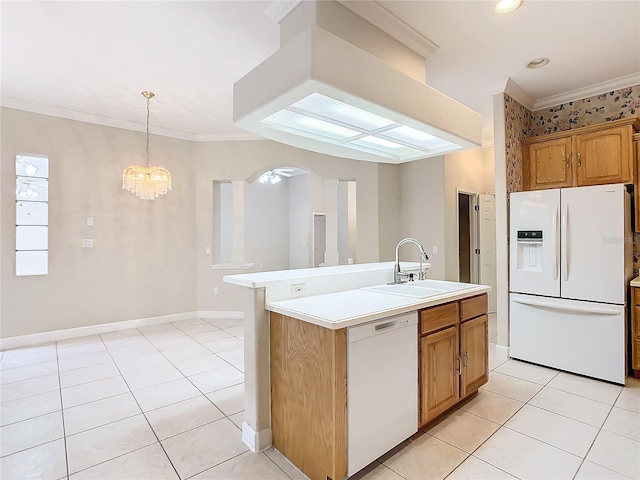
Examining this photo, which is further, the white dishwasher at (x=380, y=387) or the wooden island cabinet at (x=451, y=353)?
the wooden island cabinet at (x=451, y=353)

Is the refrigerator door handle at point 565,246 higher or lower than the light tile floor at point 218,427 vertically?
higher

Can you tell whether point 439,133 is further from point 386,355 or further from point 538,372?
point 538,372

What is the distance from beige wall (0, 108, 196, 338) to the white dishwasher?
4158 millimetres

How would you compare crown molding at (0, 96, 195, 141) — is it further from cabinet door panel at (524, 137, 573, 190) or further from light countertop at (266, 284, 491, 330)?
cabinet door panel at (524, 137, 573, 190)

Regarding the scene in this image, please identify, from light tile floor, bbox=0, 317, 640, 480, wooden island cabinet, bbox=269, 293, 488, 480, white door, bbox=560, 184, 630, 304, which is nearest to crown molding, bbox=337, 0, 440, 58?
white door, bbox=560, 184, 630, 304

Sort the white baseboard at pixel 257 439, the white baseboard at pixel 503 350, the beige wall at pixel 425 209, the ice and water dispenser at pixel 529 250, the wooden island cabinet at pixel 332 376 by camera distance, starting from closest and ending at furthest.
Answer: the wooden island cabinet at pixel 332 376 < the white baseboard at pixel 257 439 < the ice and water dispenser at pixel 529 250 < the white baseboard at pixel 503 350 < the beige wall at pixel 425 209

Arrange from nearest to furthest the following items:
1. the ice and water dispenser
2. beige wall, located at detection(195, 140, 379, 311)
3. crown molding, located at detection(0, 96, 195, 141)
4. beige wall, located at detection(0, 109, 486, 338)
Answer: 1. the ice and water dispenser
2. crown molding, located at detection(0, 96, 195, 141)
3. beige wall, located at detection(0, 109, 486, 338)
4. beige wall, located at detection(195, 140, 379, 311)

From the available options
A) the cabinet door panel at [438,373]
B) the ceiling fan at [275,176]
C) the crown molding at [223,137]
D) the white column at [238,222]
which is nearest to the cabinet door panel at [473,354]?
the cabinet door panel at [438,373]

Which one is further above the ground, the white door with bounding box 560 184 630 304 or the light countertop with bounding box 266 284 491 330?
the white door with bounding box 560 184 630 304

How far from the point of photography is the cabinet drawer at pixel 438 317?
83.0 inches

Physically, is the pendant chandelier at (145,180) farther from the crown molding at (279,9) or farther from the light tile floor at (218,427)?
the crown molding at (279,9)

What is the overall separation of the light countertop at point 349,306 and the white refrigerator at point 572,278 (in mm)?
1297

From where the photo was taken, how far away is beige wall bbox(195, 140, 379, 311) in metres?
5.25

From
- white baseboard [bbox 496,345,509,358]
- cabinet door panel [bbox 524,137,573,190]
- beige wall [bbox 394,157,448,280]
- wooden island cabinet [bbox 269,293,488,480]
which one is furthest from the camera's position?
beige wall [bbox 394,157,448,280]
